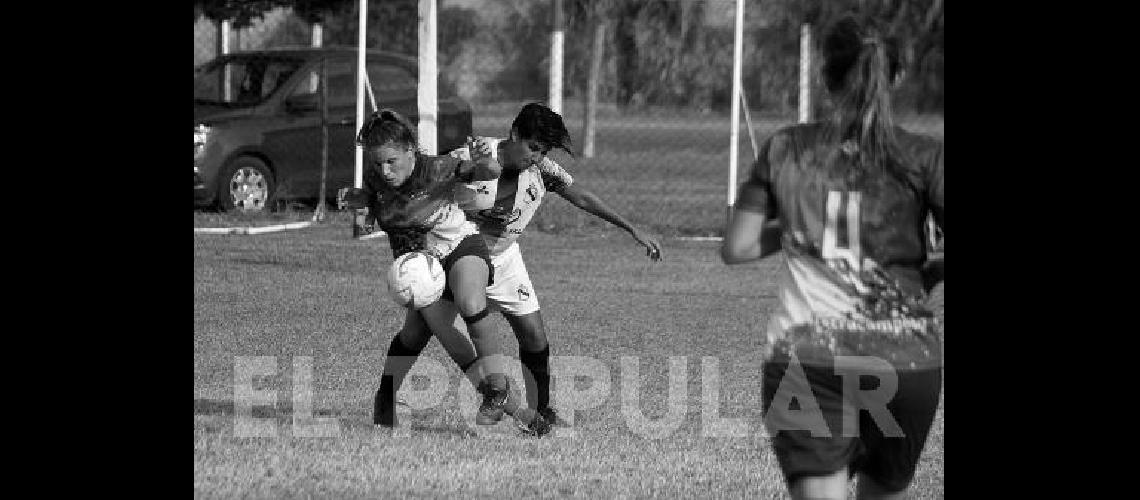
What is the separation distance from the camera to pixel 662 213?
701 inches

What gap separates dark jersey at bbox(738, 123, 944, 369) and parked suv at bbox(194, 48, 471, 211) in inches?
485

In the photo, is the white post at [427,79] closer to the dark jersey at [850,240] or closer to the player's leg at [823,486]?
the dark jersey at [850,240]

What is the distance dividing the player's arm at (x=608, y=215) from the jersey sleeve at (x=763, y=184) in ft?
8.76

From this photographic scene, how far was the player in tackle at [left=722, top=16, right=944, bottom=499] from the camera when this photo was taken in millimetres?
3953

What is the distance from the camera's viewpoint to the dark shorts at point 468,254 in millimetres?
6547

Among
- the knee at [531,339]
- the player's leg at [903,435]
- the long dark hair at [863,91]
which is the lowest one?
the knee at [531,339]

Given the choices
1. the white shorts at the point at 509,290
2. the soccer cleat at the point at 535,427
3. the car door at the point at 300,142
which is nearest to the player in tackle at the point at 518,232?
the white shorts at the point at 509,290

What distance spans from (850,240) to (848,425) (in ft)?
1.43

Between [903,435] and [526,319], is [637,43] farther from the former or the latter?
[903,435]

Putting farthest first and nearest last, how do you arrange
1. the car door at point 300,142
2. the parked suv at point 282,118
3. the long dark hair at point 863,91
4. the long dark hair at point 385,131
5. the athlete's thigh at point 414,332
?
the car door at point 300,142
the parked suv at point 282,118
the athlete's thigh at point 414,332
the long dark hair at point 385,131
the long dark hair at point 863,91

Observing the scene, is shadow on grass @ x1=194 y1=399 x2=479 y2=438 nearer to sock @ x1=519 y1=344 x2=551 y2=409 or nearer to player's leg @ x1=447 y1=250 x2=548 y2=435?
player's leg @ x1=447 y1=250 x2=548 y2=435

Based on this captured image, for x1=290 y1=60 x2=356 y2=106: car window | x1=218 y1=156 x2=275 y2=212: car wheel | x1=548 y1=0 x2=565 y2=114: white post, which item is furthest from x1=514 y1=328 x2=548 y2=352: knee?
x1=290 y1=60 x2=356 y2=106: car window
